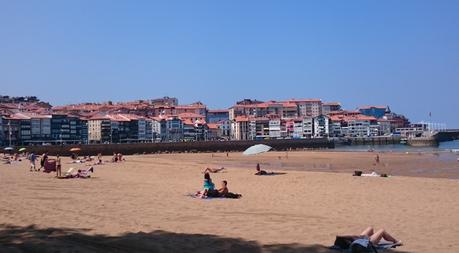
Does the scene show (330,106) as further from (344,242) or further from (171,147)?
(344,242)

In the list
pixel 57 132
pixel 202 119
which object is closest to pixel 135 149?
pixel 57 132

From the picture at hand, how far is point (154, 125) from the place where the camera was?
410ft

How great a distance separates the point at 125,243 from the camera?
251 inches

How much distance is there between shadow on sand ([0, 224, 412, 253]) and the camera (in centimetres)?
598

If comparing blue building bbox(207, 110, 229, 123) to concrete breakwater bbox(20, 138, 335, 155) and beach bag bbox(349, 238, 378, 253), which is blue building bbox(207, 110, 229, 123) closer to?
concrete breakwater bbox(20, 138, 335, 155)

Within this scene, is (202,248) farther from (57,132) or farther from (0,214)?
(57,132)

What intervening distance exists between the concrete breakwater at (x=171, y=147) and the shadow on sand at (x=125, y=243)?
2210 inches

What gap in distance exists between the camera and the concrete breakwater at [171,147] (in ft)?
213

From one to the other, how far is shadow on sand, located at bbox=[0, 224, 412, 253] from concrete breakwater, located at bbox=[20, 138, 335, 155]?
184 feet

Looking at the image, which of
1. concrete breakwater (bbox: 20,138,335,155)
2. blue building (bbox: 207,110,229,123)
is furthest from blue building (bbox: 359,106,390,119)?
concrete breakwater (bbox: 20,138,335,155)

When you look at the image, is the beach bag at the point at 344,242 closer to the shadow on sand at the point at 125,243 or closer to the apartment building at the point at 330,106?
the shadow on sand at the point at 125,243

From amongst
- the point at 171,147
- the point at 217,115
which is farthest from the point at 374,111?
the point at 171,147

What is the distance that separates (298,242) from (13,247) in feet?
11.8

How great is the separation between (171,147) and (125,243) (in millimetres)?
76359
